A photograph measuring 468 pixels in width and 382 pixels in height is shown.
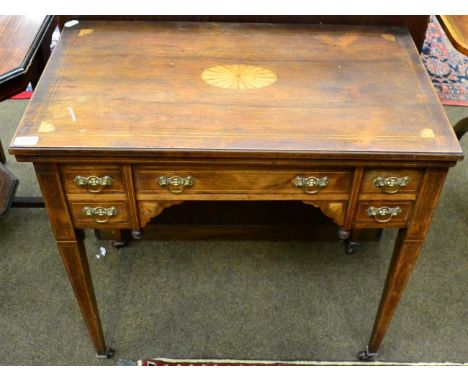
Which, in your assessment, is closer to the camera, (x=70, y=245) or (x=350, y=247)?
(x=70, y=245)

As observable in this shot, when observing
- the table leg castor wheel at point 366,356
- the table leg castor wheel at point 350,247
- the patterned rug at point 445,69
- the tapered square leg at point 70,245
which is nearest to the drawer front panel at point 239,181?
the tapered square leg at point 70,245

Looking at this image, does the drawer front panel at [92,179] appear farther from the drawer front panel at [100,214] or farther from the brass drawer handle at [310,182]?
the brass drawer handle at [310,182]

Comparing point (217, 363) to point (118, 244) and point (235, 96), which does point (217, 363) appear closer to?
point (118, 244)

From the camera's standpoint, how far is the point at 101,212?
1.12 metres

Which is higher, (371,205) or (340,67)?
(340,67)

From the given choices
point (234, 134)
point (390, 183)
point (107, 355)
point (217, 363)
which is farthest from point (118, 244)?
point (390, 183)

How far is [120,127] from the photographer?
3.40 ft

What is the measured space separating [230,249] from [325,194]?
2.65 ft

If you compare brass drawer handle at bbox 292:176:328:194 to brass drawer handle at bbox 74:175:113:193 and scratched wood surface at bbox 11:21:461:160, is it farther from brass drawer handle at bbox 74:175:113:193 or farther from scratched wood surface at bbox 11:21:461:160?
brass drawer handle at bbox 74:175:113:193

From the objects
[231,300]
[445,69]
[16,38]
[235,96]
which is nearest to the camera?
[235,96]

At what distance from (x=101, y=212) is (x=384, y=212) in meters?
0.61

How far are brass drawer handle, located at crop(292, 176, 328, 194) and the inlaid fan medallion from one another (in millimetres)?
241
